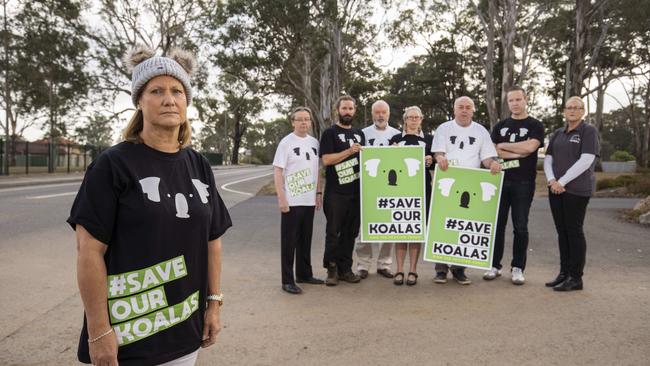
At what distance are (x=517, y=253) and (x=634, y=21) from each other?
28408mm

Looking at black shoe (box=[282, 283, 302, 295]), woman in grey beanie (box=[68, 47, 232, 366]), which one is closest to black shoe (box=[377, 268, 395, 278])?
black shoe (box=[282, 283, 302, 295])

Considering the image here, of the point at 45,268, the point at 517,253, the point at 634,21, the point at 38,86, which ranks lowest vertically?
the point at 45,268

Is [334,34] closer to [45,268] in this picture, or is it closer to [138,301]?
[45,268]

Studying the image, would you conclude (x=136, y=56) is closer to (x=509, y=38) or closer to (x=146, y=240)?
(x=146, y=240)

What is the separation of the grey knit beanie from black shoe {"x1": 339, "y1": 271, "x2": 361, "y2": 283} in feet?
12.8

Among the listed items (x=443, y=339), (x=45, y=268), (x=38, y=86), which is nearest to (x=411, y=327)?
(x=443, y=339)

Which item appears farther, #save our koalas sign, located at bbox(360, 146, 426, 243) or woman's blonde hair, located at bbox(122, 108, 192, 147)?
#save our koalas sign, located at bbox(360, 146, 426, 243)

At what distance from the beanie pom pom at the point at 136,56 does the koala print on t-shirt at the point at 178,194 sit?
20.3 inches

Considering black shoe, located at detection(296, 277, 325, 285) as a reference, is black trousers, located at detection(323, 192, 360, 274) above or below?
above

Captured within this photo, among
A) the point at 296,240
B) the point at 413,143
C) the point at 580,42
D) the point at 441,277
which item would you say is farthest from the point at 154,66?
the point at 580,42

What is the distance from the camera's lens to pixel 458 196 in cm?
564

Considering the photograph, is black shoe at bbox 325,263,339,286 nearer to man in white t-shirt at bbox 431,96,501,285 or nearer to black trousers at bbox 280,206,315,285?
black trousers at bbox 280,206,315,285

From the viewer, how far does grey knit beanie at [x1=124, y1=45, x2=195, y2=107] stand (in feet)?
6.10

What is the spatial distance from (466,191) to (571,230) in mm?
1187
